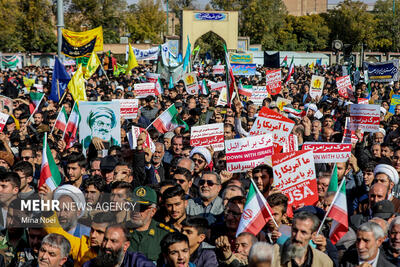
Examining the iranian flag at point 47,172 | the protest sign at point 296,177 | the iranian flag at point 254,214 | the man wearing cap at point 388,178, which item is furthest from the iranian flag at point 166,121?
the iranian flag at point 254,214

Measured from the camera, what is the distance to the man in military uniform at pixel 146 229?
16.0 ft

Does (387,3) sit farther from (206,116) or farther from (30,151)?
(30,151)

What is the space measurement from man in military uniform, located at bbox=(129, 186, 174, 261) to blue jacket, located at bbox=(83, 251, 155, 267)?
0.35m

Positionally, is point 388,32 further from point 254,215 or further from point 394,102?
point 254,215

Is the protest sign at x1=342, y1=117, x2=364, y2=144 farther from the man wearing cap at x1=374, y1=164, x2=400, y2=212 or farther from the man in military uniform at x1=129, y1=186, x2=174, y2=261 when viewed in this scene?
the man in military uniform at x1=129, y1=186, x2=174, y2=261

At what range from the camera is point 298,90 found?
19922 mm

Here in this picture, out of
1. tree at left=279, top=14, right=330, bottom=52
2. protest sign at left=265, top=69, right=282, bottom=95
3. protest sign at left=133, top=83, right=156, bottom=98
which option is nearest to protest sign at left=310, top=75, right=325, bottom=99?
protest sign at left=265, top=69, right=282, bottom=95

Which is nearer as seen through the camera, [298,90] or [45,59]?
[298,90]

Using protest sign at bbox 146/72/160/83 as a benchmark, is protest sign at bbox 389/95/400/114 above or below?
below

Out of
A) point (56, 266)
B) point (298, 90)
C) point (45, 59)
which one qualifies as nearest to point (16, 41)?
point (45, 59)

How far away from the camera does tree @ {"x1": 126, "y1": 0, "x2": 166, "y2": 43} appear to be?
64.9m

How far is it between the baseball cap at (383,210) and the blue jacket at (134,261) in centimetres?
225

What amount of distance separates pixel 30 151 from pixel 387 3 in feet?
210

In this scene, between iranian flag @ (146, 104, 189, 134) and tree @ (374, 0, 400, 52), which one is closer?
iranian flag @ (146, 104, 189, 134)
